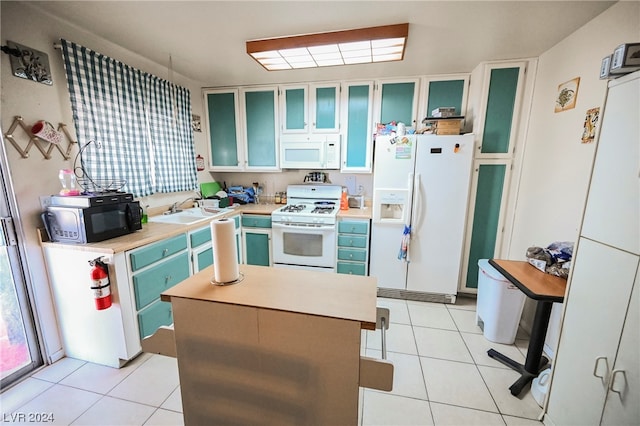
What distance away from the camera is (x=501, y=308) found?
210cm

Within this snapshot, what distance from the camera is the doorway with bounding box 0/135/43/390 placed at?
162 cm

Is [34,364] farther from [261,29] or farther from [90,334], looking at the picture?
[261,29]

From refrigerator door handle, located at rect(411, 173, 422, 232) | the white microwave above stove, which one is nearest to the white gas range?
the white microwave above stove

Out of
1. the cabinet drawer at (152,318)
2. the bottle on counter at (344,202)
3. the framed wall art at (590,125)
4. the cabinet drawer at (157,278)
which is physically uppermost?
the framed wall art at (590,125)

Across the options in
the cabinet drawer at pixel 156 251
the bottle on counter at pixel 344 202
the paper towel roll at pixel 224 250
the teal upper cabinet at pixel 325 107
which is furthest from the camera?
the bottle on counter at pixel 344 202

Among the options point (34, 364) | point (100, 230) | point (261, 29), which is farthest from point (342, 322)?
point (34, 364)

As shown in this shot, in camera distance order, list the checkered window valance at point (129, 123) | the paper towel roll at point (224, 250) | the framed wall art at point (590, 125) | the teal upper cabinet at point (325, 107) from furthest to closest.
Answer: the teal upper cabinet at point (325, 107) < the checkered window valance at point (129, 123) < the framed wall art at point (590, 125) < the paper towel roll at point (224, 250)

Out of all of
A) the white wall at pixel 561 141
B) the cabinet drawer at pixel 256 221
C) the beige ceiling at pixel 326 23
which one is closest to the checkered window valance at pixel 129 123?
the beige ceiling at pixel 326 23

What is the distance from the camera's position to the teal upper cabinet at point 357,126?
114 inches

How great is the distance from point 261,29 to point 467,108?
88.4 inches

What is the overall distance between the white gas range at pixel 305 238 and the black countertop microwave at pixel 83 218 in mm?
1487

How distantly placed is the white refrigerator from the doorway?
2.82 m

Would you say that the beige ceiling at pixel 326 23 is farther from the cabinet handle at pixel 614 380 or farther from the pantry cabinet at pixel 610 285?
the cabinet handle at pixel 614 380

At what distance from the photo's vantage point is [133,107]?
2.30 metres
